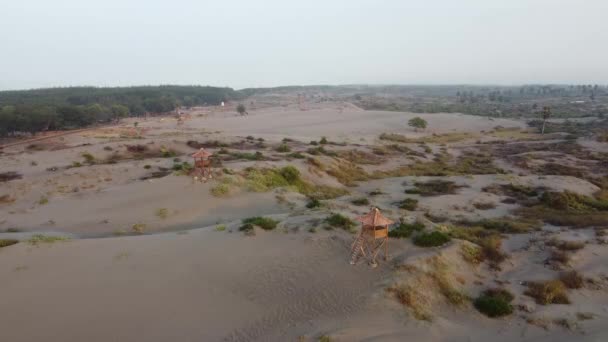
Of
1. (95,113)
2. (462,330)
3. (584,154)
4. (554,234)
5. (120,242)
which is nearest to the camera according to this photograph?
(462,330)

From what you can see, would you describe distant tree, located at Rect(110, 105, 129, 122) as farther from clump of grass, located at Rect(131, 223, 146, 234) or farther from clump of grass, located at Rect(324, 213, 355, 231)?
clump of grass, located at Rect(324, 213, 355, 231)

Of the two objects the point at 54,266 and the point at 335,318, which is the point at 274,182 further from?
the point at 335,318

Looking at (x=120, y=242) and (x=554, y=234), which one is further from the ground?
(x=120, y=242)

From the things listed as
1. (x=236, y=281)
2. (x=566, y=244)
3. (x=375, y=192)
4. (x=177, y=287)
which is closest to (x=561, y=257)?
(x=566, y=244)

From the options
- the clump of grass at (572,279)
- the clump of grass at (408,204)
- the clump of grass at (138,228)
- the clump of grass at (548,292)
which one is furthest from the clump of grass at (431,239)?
the clump of grass at (138,228)

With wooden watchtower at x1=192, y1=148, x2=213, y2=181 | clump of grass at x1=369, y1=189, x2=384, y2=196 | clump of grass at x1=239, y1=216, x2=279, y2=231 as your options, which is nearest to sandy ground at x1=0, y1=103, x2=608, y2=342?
clump of grass at x1=239, y1=216, x2=279, y2=231

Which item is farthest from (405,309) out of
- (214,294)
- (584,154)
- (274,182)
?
(584,154)

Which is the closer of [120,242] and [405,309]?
[405,309]

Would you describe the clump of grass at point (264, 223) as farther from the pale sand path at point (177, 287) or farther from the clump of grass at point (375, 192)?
the clump of grass at point (375, 192)
